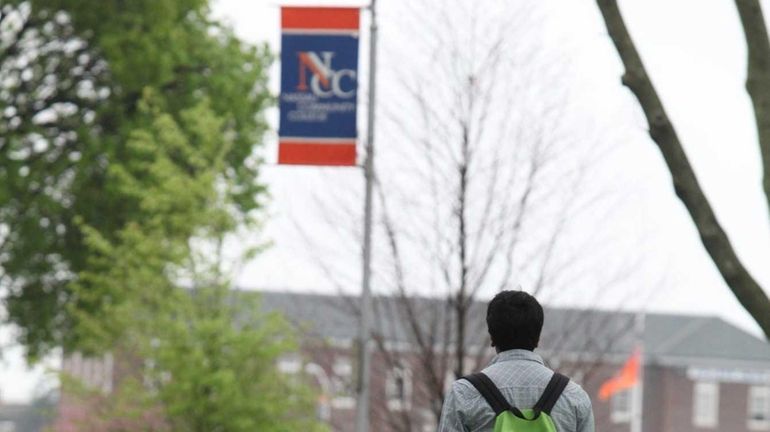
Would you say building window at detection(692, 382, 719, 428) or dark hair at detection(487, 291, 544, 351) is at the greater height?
dark hair at detection(487, 291, 544, 351)

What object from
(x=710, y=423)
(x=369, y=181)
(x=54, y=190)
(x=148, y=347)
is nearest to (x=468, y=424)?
(x=369, y=181)

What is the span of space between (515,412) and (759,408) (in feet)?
267

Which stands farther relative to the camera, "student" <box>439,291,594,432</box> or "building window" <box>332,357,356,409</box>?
"building window" <box>332,357,356,409</box>

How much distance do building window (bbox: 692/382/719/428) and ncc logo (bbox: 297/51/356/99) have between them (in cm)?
6759

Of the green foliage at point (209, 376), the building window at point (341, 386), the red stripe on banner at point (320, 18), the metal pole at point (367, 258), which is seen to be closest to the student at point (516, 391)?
the red stripe on banner at point (320, 18)

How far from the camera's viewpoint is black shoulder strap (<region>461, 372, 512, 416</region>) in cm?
562

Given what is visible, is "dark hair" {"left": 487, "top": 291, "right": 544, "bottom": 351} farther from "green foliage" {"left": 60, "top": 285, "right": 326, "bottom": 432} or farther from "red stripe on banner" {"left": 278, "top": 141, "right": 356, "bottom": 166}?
"green foliage" {"left": 60, "top": 285, "right": 326, "bottom": 432}

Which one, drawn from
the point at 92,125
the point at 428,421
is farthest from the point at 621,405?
the point at 92,125

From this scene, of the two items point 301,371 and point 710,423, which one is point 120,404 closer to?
point 301,371

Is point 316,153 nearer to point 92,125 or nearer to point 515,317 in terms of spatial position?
point 515,317

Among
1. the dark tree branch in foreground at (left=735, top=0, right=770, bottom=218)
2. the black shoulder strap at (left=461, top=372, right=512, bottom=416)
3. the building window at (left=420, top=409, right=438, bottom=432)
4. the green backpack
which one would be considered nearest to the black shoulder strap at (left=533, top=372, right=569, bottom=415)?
the green backpack

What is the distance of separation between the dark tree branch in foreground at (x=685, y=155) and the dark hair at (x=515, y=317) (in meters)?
0.89

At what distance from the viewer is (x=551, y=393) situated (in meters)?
5.70

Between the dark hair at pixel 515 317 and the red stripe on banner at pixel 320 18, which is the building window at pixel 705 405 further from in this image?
the dark hair at pixel 515 317
